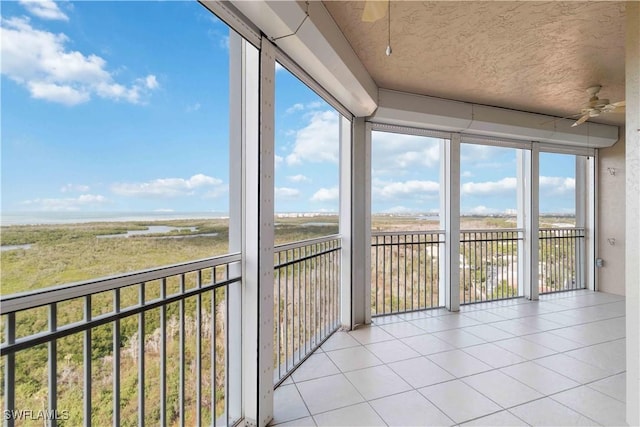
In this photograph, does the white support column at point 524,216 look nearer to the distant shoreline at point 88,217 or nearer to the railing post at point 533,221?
the railing post at point 533,221

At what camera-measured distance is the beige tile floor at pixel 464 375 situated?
1.89 meters

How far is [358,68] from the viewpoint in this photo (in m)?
2.57

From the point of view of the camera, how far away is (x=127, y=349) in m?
1.31

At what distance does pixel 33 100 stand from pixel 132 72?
383 mm

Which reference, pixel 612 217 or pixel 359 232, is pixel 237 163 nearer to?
pixel 359 232

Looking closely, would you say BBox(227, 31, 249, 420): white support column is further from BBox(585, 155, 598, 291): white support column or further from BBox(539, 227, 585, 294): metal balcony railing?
BBox(585, 155, 598, 291): white support column

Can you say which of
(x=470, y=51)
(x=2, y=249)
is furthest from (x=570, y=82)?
(x=2, y=249)

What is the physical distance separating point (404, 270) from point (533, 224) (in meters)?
2.10

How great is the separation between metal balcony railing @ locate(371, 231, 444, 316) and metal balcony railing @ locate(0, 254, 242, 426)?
2307 millimetres

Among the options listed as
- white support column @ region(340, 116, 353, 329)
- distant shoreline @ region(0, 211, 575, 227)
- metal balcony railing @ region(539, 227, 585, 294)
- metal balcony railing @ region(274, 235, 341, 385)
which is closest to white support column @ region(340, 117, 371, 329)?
white support column @ region(340, 116, 353, 329)

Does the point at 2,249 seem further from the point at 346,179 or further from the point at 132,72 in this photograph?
the point at 346,179

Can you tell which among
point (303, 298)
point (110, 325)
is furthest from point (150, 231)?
point (303, 298)

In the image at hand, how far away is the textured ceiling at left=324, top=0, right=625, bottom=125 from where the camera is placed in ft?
6.37

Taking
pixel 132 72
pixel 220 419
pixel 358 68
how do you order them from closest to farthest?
pixel 132 72 < pixel 220 419 < pixel 358 68
